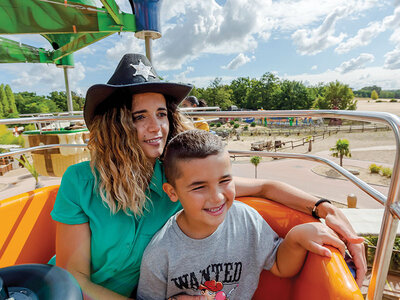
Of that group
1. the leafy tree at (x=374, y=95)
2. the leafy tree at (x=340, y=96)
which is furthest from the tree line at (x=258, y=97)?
the leafy tree at (x=374, y=95)

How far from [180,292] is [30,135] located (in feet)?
14.8

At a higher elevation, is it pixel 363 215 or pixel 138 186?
pixel 138 186

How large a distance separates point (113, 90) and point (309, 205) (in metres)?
1.07

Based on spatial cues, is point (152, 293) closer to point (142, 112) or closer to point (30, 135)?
point (142, 112)

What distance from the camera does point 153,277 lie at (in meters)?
1.02

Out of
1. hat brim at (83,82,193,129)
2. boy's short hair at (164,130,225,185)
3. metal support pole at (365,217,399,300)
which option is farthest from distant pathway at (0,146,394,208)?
metal support pole at (365,217,399,300)

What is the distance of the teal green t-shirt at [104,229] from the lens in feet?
3.43

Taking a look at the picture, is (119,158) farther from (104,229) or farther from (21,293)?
(21,293)

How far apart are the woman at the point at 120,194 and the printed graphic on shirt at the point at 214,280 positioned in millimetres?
232

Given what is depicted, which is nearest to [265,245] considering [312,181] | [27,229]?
[27,229]

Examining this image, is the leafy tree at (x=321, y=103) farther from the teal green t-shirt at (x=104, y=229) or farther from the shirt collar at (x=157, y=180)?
the teal green t-shirt at (x=104, y=229)

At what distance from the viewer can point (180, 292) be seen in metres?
1.07

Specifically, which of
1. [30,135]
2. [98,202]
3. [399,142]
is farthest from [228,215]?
[30,135]

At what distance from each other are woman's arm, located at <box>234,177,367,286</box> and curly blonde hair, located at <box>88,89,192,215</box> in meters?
0.56
